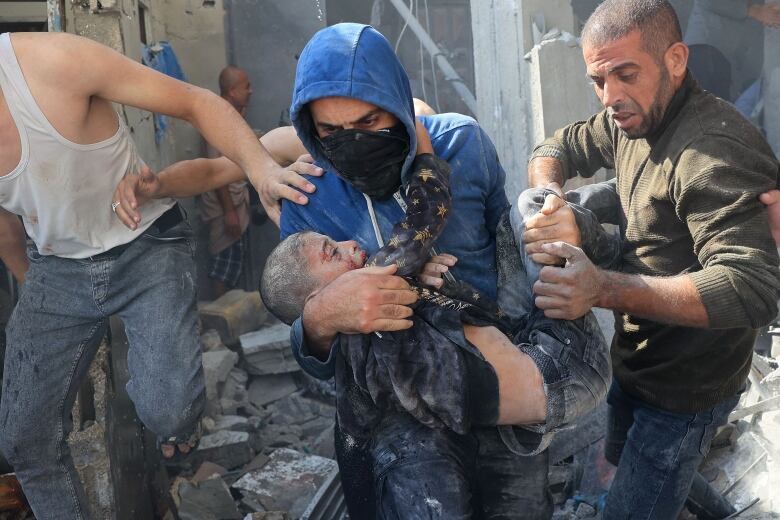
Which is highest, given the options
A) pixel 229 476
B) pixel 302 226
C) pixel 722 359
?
pixel 302 226

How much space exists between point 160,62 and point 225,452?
3.43 m

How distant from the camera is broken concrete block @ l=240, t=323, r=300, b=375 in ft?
21.8

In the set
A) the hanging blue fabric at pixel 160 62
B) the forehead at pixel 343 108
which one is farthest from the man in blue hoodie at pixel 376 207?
the hanging blue fabric at pixel 160 62

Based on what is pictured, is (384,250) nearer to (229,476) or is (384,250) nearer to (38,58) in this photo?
(38,58)

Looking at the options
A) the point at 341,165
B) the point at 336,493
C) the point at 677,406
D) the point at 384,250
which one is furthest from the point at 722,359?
the point at 336,493

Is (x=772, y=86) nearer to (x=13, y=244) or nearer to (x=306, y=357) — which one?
(x=306, y=357)

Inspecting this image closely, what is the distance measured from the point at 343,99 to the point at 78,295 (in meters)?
1.66

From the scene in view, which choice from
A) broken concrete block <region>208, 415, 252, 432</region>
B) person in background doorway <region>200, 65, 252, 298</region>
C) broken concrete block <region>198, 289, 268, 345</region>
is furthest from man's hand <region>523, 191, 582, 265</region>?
person in background doorway <region>200, 65, 252, 298</region>

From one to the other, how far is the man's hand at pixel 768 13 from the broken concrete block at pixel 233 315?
508 cm

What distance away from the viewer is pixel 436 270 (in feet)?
8.51

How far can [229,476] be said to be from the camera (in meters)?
5.12

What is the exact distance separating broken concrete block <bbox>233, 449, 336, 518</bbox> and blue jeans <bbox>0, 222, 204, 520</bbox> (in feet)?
4.01

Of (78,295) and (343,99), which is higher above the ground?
(343,99)

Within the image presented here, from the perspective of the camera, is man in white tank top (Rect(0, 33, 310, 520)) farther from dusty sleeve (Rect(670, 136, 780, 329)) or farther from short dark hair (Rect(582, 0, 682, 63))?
dusty sleeve (Rect(670, 136, 780, 329))
